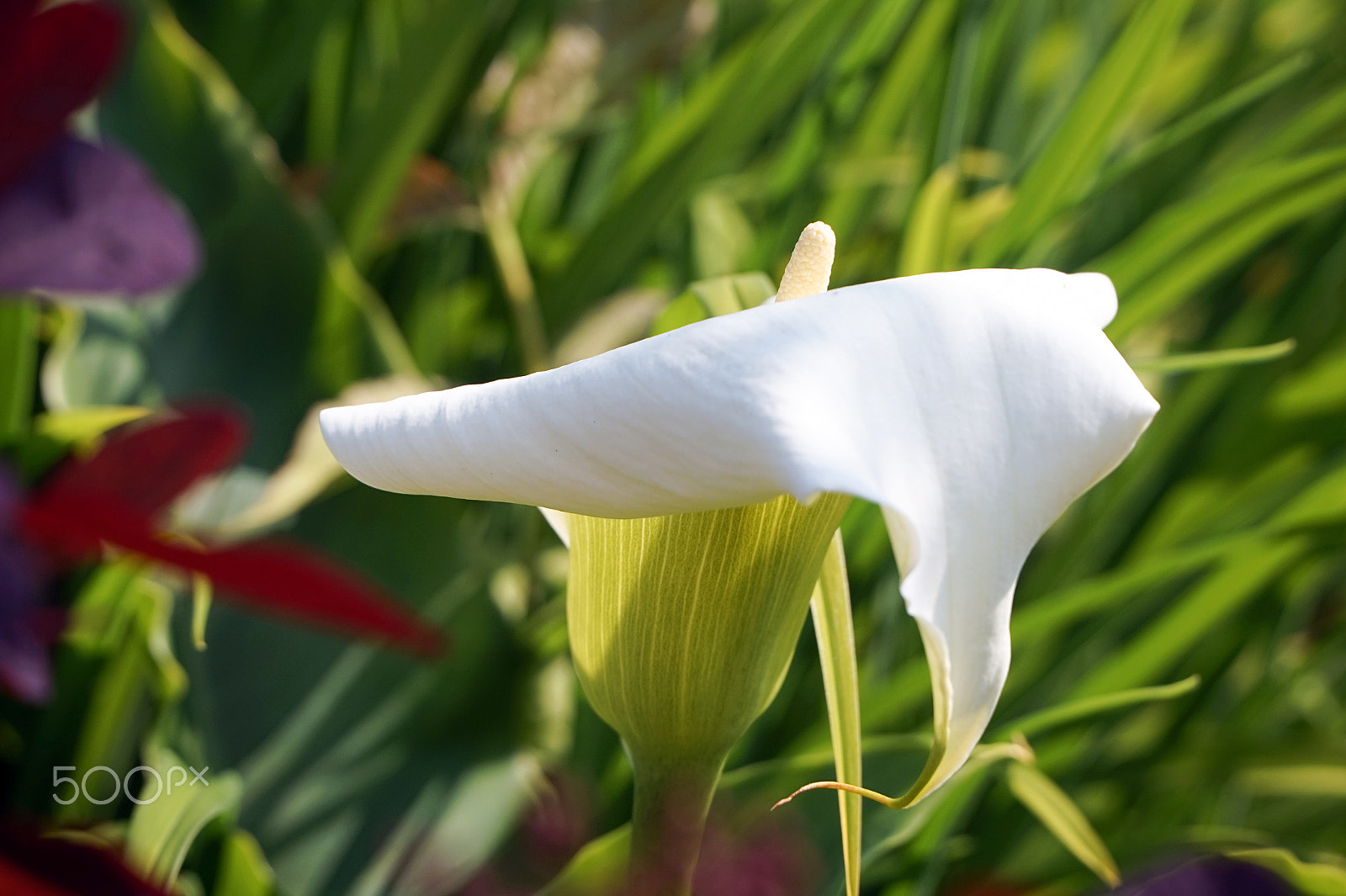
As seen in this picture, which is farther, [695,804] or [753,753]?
[753,753]

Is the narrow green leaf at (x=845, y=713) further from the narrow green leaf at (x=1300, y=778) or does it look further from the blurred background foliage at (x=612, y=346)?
the narrow green leaf at (x=1300, y=778)

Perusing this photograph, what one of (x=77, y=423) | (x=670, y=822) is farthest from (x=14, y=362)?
(x=670, y=822)

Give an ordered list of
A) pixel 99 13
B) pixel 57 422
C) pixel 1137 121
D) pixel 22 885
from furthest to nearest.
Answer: pixel 1137 121 < pixel 57 422 < pixel 99 13 < pixel 22 885

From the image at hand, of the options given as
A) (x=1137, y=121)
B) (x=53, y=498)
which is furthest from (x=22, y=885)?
(x=1137, y=121)

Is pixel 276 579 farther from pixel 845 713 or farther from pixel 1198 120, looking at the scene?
pixel 1198 120

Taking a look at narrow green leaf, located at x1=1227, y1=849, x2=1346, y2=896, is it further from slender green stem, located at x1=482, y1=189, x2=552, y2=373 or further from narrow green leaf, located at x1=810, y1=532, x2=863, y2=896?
slender green stem, located at x1=482, y1=189, x2=552, y2=373

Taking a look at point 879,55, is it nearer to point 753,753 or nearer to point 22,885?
point 753,753
